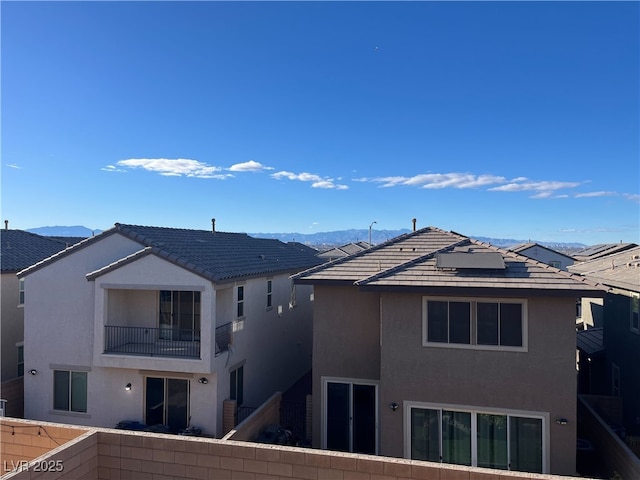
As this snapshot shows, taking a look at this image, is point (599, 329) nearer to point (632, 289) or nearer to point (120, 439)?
point (632, 289)

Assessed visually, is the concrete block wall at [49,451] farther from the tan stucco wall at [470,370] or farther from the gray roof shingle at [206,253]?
the tan stucco wall at [470,370]

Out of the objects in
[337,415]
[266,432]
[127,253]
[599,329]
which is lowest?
[266,432]

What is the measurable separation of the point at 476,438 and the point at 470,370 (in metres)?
1.71

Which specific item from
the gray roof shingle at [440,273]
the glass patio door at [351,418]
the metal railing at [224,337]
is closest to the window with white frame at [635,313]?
the gray roof shingle at [440,273]

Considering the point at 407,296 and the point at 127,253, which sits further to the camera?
the point at 127,253

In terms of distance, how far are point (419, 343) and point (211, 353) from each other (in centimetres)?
643

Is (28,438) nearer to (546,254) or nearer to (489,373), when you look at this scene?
(489,373)

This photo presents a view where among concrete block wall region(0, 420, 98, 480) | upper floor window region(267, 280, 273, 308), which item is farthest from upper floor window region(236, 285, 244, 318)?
concrete block wall region(0, 420, 98, 480)

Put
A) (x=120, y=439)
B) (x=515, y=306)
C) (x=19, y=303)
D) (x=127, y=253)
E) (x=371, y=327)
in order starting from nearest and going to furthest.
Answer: (x=120, y=439) < (x=515, y=306) < (x=371, y=327) < (x=127, y=253) < (x=19, y=303)

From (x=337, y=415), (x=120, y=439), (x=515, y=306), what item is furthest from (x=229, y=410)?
(x=515, y=306)

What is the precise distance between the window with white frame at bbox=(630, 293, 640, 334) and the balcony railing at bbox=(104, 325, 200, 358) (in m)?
14.4

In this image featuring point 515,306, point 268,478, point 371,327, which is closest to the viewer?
point 268,478

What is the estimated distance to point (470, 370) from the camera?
1088 centimetres

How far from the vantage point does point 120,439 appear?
951 centimetres
